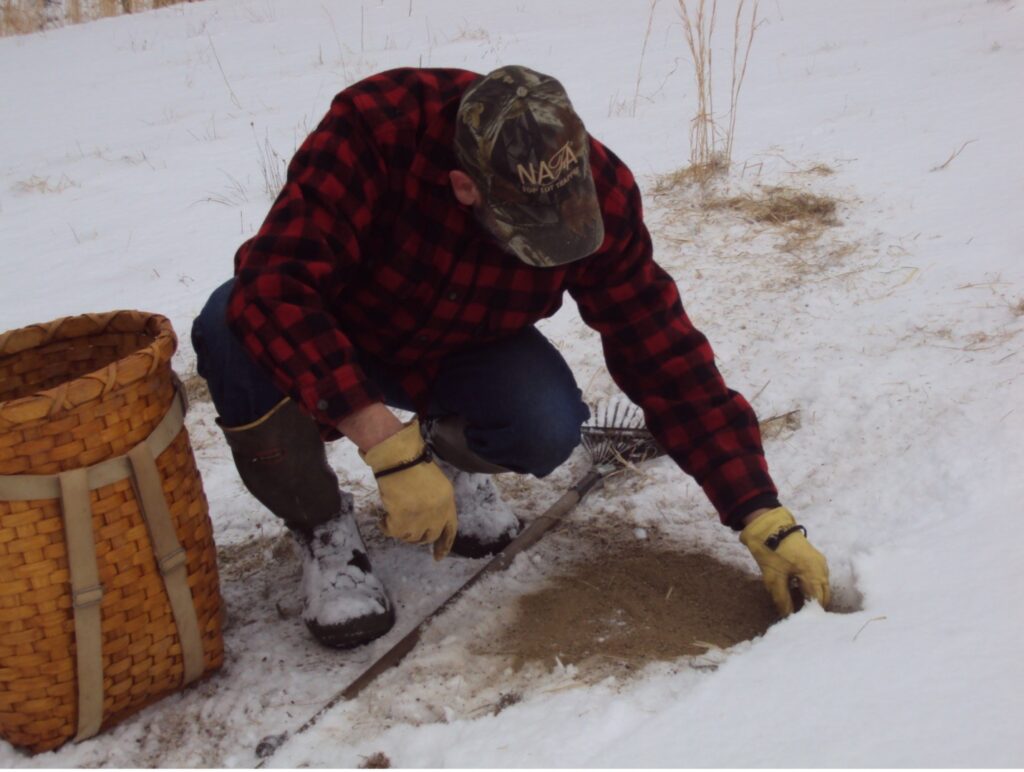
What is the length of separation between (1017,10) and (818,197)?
8.15 feet

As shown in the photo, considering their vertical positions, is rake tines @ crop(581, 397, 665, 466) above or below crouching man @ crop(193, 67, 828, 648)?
below

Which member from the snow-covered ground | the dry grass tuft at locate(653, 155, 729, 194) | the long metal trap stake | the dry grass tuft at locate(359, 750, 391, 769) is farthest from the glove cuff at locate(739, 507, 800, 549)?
the dry grass tuft at locate(653, 155, 729, 194)

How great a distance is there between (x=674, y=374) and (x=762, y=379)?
36.2 inches

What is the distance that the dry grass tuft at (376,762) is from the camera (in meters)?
1.60

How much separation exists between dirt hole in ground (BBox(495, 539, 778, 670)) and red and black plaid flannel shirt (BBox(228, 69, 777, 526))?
0.78 ft

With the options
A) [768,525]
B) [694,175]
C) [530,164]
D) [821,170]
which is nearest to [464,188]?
[530,164]

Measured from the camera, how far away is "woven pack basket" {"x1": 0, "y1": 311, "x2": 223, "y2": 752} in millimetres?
1543

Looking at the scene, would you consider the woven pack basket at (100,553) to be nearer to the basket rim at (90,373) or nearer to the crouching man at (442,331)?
the basket rim at (90,373)

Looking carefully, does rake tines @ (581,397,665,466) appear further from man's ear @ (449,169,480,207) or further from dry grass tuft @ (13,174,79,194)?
dry grass tuft @ (13,174,79,194)

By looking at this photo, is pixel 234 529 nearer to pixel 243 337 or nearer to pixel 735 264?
pixel 243 337

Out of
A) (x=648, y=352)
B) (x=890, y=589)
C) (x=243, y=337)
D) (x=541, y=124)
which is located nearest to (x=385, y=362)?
(x=243, y=337)

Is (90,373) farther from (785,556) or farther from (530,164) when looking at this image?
(785,556)

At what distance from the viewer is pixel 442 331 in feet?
6.23

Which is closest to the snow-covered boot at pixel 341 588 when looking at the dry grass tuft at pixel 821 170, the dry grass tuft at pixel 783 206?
the dry grass tuft at pixel 783 206
